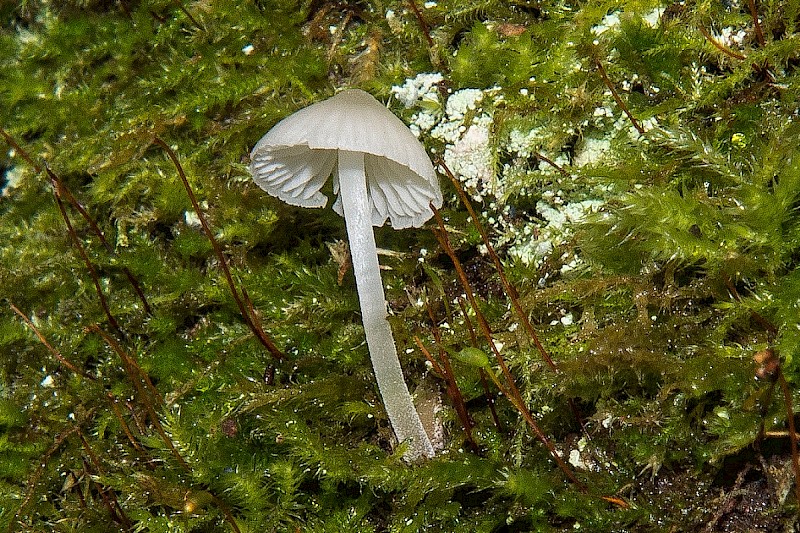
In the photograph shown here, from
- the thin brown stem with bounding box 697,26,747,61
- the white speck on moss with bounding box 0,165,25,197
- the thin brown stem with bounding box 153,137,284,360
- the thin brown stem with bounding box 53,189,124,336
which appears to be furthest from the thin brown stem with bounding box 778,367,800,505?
the white speck on moss with bounding box 0,165,25,197

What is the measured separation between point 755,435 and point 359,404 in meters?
1.06

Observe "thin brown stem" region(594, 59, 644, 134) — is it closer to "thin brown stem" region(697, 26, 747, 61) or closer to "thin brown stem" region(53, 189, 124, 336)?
"thin brown stem" region(697, 26, 747, 61)

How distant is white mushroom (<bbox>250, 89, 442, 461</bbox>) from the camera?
1617mm

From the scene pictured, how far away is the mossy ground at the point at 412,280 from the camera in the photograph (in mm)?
1721

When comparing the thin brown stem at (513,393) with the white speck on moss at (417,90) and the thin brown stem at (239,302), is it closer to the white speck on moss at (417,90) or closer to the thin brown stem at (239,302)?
the white speck on moss at (417,90)

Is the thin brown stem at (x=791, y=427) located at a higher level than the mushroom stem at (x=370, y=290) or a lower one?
lower

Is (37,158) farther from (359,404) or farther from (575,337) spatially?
(575,337)

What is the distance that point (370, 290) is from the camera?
181 cm

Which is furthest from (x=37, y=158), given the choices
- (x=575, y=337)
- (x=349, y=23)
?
(x=575, y=337)

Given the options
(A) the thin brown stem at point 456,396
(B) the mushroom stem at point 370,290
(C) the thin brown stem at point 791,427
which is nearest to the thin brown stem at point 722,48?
(C) the thin brown stem at point 791,427

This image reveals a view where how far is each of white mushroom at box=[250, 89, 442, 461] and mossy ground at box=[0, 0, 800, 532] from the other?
0.41 ft

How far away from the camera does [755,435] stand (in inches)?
64.2

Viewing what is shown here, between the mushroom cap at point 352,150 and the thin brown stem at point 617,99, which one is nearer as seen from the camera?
the mushroom cap at point 352,150

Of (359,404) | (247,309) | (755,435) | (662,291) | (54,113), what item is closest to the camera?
(755,435)
